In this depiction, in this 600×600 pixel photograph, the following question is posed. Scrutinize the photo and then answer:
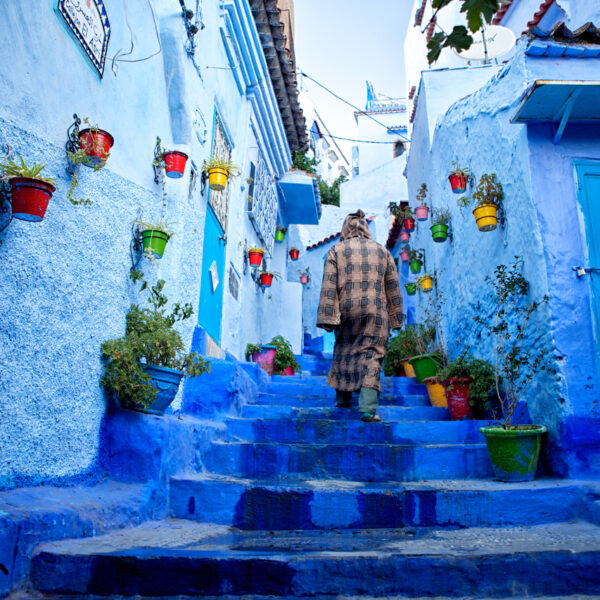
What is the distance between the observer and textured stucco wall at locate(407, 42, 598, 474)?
160 inches

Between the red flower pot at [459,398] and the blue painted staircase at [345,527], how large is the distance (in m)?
0.31

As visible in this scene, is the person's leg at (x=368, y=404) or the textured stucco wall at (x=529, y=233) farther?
the person's leg at (x=368, y=404)

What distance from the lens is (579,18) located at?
8.19 meters

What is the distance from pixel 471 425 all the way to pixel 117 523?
9.30 ft

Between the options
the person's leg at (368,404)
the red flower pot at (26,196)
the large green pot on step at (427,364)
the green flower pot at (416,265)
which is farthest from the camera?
the green flower pot at (416,265)

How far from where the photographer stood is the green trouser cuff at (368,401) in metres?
4.69

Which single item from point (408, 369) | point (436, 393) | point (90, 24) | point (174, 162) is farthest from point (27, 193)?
point (408, 369)

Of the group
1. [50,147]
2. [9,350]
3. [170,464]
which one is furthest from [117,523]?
[50,147]

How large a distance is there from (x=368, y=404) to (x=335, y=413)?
1.31 feet

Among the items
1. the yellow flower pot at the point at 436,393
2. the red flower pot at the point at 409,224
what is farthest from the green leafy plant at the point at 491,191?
the red flower pot at the point at 409,224

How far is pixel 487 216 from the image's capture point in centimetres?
522

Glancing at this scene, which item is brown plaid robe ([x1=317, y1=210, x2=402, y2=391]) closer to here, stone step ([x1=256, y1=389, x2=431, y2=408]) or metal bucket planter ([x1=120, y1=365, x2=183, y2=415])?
stone step ([x1=256, y1=389, x2=431, y2=408])

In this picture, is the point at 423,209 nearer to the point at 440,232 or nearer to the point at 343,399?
the point at 440,232

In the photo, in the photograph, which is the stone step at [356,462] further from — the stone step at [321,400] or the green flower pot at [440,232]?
the green flower pot at [440,232]
